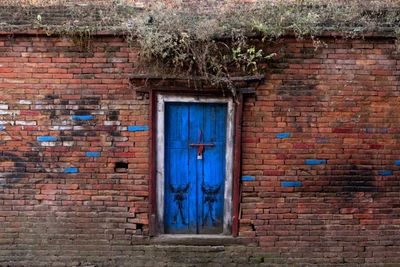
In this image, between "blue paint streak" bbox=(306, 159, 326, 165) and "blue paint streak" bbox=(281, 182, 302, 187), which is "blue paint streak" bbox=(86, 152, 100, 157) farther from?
"blue paint streak" bbox=(306, 159, 326, 165)

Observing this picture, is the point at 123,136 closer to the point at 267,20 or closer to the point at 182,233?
the point at 182,233

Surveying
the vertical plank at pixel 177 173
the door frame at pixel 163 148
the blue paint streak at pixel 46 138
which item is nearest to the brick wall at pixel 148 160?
the blue paint streak at pixel 46 138

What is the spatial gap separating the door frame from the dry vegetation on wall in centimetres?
38

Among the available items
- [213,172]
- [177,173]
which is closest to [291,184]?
[213,172]

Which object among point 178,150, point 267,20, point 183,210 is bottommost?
point 183,210

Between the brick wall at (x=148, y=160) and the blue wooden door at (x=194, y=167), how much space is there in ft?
1.14

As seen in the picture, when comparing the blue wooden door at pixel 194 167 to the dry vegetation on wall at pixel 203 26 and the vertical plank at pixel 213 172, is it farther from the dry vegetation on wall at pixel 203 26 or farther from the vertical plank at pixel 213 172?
the dry vegetation on wall at pixel 203 26

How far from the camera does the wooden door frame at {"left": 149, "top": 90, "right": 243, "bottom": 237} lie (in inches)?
188

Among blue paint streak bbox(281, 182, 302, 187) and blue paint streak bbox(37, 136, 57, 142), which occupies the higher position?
blue paint streak bbox(37, 136, 57, 142)

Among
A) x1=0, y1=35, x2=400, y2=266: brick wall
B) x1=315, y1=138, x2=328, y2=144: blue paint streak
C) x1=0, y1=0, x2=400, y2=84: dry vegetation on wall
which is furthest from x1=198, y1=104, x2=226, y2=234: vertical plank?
x1=315, y1=138, x2=328, y2=144: blue paint streak

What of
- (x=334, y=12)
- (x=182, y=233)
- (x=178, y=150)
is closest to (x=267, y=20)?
(x=334, y=12)

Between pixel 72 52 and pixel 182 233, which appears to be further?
pixel 182 233

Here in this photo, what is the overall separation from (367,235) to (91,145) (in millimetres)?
4046

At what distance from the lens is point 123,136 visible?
15.7ft
